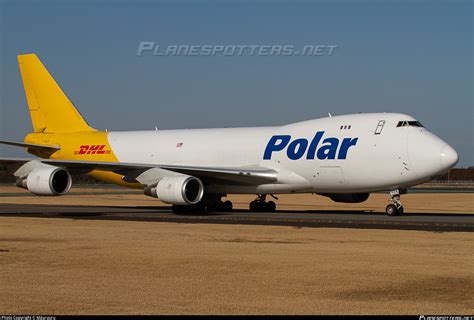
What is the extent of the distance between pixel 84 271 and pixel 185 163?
81.6ft

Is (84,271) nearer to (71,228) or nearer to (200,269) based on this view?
(200,269)

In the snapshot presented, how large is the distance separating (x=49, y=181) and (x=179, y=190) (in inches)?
224

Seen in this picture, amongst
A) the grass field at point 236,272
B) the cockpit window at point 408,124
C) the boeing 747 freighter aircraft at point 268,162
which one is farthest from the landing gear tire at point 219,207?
the grass field at point 236,272

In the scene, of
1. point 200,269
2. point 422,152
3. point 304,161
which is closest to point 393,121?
point 422,152

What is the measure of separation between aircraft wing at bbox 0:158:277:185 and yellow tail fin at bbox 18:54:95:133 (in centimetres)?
887

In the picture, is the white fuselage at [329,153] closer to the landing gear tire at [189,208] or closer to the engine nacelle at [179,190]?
the landing gear tire at [189,208]

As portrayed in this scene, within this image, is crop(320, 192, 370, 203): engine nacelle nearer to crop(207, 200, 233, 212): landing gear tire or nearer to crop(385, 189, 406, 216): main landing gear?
crop(385, 189, 406, 216): main landing gear

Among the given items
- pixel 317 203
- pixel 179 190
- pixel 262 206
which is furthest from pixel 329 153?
pixel 317 203

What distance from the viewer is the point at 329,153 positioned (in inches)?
1302

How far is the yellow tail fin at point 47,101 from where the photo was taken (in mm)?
44438

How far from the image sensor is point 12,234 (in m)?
22.0

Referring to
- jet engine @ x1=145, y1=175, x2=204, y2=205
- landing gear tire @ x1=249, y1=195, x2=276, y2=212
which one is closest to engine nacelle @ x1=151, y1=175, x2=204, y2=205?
jet engine @ x1=145, y1=175, x2=204, y2=205

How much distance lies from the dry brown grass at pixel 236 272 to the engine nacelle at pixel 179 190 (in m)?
9.50

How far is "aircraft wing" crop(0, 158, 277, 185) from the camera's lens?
34250mm
